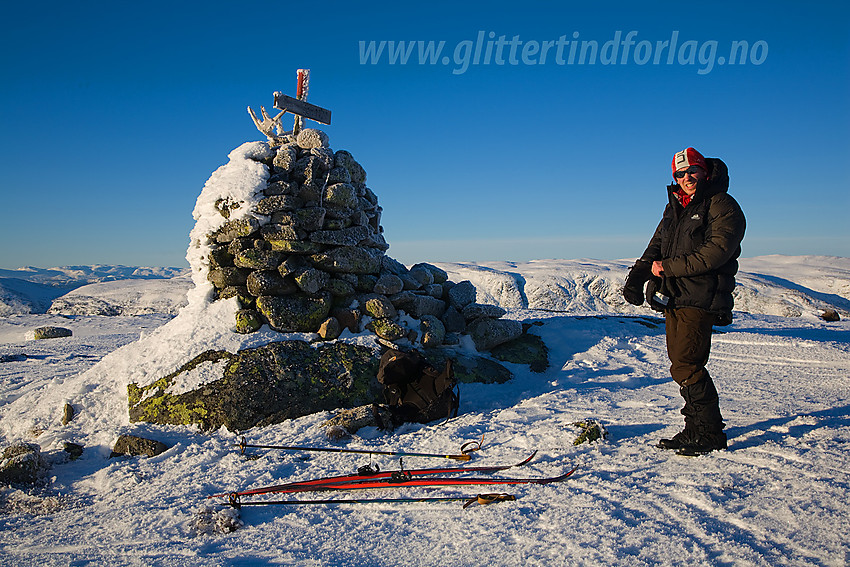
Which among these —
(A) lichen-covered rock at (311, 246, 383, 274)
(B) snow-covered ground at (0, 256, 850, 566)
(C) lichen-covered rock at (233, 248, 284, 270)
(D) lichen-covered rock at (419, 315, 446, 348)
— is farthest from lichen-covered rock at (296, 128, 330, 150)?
(D) lichen-covered rock at (419, 315, 446, 348)

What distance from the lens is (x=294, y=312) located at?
8.10 metres

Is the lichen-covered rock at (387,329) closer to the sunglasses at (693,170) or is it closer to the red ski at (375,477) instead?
the red ski at (375,477)

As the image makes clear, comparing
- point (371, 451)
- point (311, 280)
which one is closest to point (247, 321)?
point (311, 280)

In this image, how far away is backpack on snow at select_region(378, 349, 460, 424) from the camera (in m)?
6.56

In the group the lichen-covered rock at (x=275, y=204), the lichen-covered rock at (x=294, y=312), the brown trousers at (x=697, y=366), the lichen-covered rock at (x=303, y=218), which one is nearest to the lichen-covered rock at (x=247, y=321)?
the lichen-covered rock at (x=294, y=312)

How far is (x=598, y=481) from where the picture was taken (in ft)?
13.6

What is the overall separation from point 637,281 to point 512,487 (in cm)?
236

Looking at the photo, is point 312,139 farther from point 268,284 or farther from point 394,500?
point 394,500

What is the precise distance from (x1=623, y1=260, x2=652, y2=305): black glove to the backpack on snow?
2473 millimetres

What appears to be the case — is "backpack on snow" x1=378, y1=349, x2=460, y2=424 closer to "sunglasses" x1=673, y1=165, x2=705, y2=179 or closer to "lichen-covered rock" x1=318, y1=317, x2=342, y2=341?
"lichen-covered rock" x1=318, y1=317, x2=342, y2=341

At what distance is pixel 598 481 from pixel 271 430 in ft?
13.5

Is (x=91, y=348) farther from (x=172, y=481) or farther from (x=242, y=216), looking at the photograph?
(x=172, y=481)

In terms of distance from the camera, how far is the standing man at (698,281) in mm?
4348

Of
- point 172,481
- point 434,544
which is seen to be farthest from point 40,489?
point 434,544
